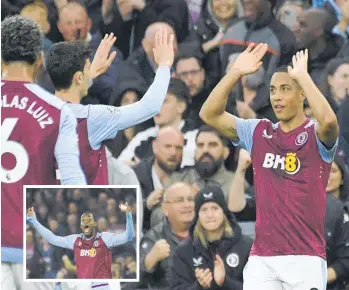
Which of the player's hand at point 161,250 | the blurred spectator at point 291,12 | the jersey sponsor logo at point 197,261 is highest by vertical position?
the blurred spectator at point 291,12

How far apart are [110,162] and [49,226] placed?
7.35 ft

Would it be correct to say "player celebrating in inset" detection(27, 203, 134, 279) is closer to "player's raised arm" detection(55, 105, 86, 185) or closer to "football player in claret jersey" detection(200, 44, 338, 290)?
"player's raised arm" detection(55, 105, 86, 185)

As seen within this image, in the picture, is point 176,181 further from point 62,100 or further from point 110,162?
point 62,100

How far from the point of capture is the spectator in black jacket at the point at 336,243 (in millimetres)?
10164

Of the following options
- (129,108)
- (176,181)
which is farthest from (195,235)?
(129,108)

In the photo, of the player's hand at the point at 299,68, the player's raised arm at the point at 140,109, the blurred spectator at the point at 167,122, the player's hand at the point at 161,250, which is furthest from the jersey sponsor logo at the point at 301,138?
the blurred spectator at the point at 167,122

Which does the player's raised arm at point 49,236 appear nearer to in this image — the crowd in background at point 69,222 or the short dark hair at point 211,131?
the crowd in background at point 69,222

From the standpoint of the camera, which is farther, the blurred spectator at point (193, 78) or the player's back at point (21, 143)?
the blurred spectator at point (193, 78)

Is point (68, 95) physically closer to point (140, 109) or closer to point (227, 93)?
point (140, 109)

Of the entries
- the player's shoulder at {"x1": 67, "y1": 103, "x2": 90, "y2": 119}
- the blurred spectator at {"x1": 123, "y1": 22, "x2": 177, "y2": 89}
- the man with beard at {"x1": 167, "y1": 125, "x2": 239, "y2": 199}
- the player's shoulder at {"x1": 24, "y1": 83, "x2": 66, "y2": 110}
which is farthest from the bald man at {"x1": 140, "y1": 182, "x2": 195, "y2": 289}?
the player's shoulder at {"x1": 24, "y1": 83, "x2": 66, "y2": 110}

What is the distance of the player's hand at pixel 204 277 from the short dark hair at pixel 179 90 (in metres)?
1.49

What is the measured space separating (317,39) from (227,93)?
2.76m

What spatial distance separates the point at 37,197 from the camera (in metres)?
8.12

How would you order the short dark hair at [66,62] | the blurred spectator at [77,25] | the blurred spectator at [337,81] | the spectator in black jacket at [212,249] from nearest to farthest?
the short dark hair at [66,62]
the spectator in black jacket at [212,249]
the blurred spectator at [337,81]
the blurred spectator at [77,25]
